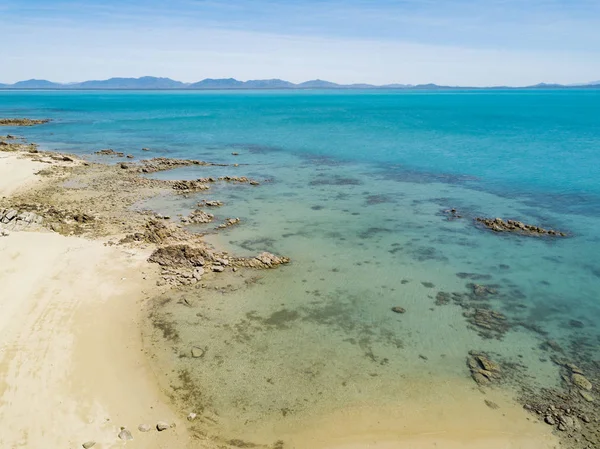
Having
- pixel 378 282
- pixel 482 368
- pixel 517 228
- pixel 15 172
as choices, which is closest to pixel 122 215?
pixel 378 282

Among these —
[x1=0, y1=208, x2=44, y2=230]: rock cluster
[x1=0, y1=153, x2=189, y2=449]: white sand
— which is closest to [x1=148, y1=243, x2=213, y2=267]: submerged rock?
[x1=0, y1=153, x2=189, y2=449]: white sand

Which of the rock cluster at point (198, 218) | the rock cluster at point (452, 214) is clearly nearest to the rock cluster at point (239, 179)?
the rock cluster at point (198, 218)

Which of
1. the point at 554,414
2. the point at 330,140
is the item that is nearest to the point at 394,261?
the point at 554,414

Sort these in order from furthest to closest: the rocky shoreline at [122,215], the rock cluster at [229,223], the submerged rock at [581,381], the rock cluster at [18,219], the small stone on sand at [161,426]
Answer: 1. the rock cluster at [229,223]
2. the rock cluster at [18,219]
3. the rocky shoreline at [122,215]
4. the submerged rock at [581,381]
5. the small stone on sand at [161,426]

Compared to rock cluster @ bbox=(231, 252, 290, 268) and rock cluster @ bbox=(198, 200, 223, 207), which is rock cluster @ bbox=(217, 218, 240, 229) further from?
rock cluster @ bbox=(231, 252, 290, 268)

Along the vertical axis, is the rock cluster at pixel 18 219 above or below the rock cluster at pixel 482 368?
above

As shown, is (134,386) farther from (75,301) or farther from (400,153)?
(400,153)

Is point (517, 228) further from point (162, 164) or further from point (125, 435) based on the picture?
point (162, 164)

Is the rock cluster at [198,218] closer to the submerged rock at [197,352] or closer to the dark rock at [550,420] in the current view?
the submerged rock at [197,352]
